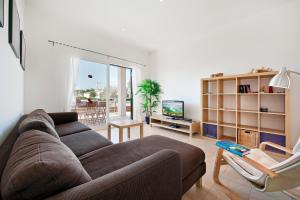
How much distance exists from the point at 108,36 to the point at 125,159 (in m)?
3.76

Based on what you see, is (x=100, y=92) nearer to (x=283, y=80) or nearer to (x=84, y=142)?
(x=84, y=142)

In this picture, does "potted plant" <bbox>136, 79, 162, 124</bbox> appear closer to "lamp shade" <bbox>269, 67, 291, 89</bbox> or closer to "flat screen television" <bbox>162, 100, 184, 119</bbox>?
"flat screen television" <bbox>162, 100, 184, 119</bbox>

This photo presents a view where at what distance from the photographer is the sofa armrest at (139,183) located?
60cm

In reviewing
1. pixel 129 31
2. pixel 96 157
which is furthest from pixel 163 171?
pixel 129 31

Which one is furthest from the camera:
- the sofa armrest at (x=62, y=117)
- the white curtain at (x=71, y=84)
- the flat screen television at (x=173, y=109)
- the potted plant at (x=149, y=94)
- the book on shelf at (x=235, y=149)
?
the potted plant at (x=149, y=94)

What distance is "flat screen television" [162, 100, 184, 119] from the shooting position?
4062mm

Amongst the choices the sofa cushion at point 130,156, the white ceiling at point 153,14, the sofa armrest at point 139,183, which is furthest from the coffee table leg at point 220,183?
the white ceiling at point 153,14

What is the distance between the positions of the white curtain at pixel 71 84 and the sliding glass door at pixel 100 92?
20cm

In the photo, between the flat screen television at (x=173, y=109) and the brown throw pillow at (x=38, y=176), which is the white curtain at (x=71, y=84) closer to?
the flat screen television at (x=173, y=109)

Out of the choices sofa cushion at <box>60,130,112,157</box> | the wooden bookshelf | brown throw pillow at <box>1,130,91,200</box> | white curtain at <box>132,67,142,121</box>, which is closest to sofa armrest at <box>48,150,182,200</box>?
brown throw pillow at <box>1,130,91,200</box>

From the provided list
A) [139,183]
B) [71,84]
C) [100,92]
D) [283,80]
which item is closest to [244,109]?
[283,80]

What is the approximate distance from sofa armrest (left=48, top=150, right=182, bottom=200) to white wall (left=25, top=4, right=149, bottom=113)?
325cm

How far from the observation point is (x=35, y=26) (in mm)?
3023

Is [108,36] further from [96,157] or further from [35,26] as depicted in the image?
[96,157]
